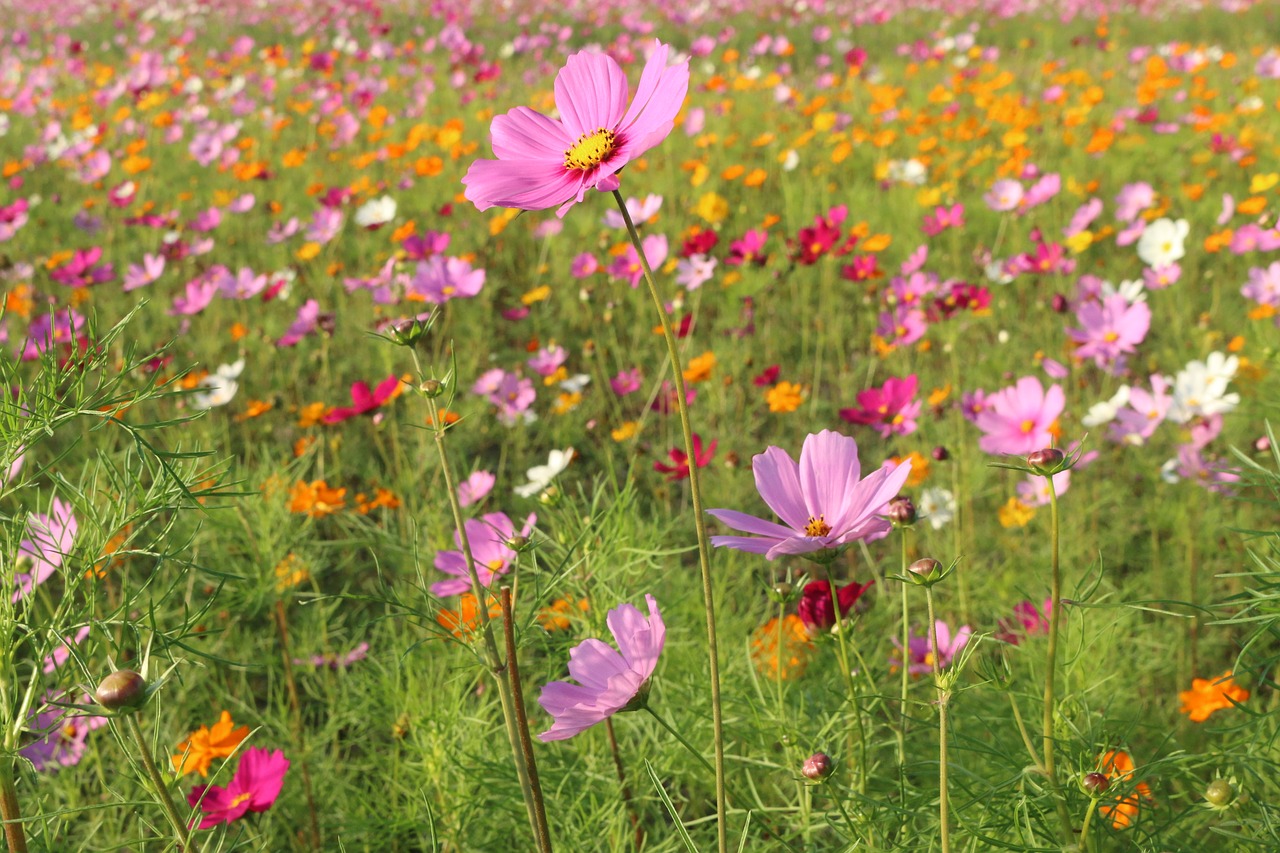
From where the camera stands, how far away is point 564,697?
1.95ft

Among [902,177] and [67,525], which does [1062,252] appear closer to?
[902,177]

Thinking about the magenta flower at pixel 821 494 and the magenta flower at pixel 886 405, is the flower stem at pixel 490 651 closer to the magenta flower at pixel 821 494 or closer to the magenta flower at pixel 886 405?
the magenta flower at pixel 821 494

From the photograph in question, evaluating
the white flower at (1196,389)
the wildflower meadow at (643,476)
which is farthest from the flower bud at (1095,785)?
the white flower at (1196,389)

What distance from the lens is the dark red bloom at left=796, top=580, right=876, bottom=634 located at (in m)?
0.78

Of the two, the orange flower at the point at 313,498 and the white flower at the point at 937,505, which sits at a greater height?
the orange flower at the point at 313,498

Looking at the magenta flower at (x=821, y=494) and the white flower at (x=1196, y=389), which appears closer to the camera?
the magenta flower at (x=821, y=494)

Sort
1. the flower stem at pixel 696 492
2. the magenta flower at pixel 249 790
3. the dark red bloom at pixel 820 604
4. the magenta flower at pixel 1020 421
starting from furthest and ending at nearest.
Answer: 1. the magenta flower at pixel 1020 421
2. the magenta flower at pixel 249 790
3. the dark red bloom at pixel 820 604
4. the flower stem at pixel 696 492

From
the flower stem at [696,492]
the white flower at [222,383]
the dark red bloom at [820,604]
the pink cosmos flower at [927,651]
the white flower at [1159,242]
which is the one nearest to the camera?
the flower stem at [696,492]

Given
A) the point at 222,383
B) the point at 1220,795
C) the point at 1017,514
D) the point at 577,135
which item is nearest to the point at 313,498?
the point at 222,383

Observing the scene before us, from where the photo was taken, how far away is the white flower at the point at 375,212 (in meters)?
2.85

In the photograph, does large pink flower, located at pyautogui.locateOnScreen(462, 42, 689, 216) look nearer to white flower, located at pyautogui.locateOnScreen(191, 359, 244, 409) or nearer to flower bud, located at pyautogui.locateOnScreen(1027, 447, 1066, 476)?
flower bud, located at pyautogui.locateOnScreen(1027, 447, 1066, 476)

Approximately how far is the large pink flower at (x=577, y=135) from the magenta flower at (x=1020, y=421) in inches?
32.5

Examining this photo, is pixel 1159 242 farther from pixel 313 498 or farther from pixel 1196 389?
pixel 313 498

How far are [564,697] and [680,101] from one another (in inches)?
14.6
